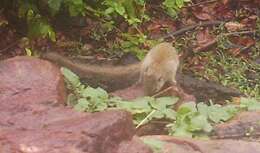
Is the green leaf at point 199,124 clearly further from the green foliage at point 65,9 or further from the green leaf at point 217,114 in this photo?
the green foliage at point 65,9

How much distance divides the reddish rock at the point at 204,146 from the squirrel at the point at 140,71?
1197 millimetres

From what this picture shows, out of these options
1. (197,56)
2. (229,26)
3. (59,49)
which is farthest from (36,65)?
(229,26)

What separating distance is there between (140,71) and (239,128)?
135 centimetres

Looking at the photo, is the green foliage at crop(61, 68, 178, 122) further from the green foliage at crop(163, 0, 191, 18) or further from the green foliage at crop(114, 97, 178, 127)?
the green foliage at crop(163, 0, 191, 18)

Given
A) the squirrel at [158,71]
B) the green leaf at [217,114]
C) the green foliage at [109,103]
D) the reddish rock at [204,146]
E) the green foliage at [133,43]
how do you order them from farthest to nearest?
the green foliage at [133,43] → the squirrel at [158,71] → the green leaf at [217,114] → the green foliage at [109,103] → the reddish rock at [204,146]

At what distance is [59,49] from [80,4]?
826mm

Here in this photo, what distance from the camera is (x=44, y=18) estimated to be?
6.63 meters

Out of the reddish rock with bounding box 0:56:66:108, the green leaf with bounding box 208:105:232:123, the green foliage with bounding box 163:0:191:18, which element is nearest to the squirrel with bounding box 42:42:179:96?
the green leaf with bounding box 208:105:232:123

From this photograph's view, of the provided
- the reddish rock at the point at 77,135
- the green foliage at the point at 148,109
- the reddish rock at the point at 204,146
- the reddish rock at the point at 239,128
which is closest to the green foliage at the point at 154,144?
the reddish rock at the point at 204,146

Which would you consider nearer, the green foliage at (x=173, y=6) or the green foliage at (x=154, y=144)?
the green foliage at (x=154, y=144)

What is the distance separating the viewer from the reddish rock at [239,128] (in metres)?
4.29

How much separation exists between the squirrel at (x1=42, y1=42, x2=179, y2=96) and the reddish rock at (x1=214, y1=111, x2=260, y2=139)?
0.79m

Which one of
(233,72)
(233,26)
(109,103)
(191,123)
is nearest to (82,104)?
(109,103)

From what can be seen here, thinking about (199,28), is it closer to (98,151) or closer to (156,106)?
(156,106)
